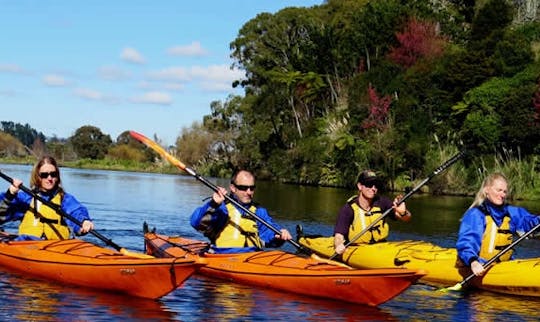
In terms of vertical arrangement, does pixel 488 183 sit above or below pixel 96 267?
above

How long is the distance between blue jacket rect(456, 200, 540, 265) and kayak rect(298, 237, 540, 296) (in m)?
0.36

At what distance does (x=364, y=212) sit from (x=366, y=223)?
0.20 meters

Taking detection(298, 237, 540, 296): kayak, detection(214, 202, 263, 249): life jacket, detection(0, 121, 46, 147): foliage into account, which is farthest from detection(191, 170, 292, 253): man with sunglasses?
detection(0, 121, 46, 147): foliage

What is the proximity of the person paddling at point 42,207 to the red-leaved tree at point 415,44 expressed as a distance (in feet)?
104

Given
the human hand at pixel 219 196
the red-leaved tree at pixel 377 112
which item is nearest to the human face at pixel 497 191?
the human hand at pixel 219 196

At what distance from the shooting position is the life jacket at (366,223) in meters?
10.1

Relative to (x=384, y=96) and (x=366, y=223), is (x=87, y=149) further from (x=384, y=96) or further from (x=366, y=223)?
(x=366, y=223)

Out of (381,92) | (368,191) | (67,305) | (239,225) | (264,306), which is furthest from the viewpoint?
(381,92)

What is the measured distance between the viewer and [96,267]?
8.13 meters

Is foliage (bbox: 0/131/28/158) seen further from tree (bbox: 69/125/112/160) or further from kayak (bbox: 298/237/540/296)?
kayak (bbox: 298/237/540/296)

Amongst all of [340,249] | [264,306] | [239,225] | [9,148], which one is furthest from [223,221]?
[9,148]

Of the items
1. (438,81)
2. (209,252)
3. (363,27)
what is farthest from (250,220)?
(363,27)

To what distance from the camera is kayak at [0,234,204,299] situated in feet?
25.2

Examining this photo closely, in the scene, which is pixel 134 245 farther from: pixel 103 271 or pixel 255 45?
pixel 255 45
